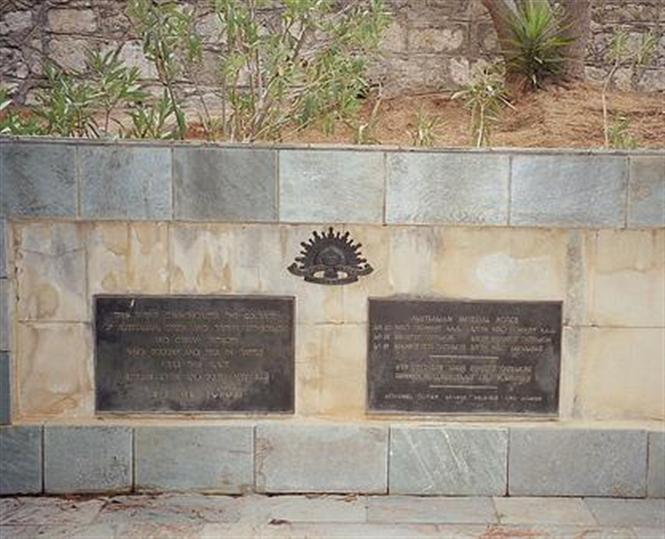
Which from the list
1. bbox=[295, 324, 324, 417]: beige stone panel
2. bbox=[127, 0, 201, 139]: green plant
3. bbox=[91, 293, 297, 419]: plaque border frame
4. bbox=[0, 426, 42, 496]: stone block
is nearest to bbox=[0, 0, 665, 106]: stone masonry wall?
bbox=[127, 0, 201, 139]: green plant

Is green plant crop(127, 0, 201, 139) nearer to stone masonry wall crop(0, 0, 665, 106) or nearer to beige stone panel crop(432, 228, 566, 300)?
beige stone panel crop(432, 228, 566, 300)

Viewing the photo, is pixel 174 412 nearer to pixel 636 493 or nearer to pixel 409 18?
pixel 636 493

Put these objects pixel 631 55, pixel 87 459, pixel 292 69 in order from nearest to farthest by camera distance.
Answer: pixel 87 459
pixel 292 69
pixel 631 55

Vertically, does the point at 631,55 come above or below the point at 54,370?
above

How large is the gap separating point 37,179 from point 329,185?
51.5 inches

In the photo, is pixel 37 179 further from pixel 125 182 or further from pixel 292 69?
pixel 292 69

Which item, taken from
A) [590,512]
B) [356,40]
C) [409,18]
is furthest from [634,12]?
[590,512]

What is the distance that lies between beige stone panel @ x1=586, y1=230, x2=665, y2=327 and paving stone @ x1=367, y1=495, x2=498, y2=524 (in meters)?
1.01

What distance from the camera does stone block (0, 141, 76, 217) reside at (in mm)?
4117

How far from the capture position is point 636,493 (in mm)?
4285

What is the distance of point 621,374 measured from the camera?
429 cm

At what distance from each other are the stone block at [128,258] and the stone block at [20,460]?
2.39 feet

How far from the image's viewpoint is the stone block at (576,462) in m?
4.26

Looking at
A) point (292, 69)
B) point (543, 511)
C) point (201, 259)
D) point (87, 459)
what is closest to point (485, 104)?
point (292, 69)
